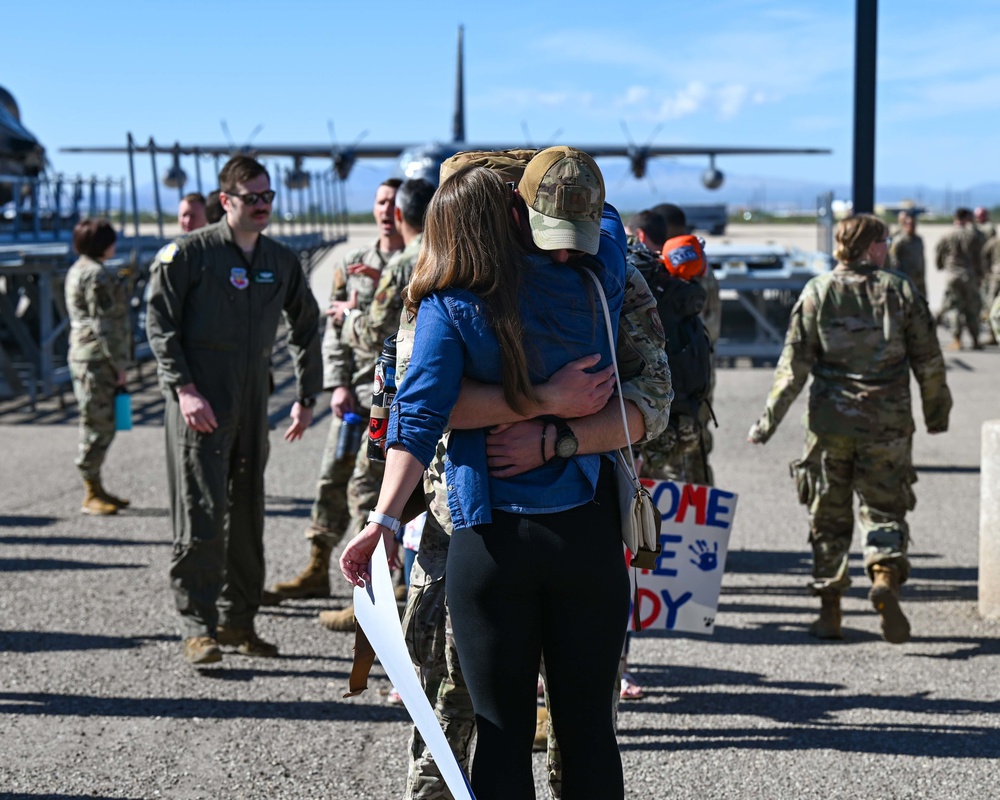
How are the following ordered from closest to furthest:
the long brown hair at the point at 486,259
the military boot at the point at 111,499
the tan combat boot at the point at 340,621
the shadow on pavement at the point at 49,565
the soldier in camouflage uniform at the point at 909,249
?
the long brown hair at the point at 486,259 → the tan combat boot at the point at 340,621 → the shadow on pavement at the point at 49,565 → the military boot at the point at 111,499 → the soldier in camouflage uniform at the point at 909,249

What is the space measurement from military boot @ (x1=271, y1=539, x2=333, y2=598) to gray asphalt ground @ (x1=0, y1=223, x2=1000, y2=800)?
3.1 inches

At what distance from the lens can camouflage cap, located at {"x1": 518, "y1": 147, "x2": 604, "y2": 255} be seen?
2592mm

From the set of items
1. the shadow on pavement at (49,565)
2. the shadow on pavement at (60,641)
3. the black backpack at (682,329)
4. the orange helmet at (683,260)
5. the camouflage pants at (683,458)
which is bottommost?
the shadow on pavement at (60,641)

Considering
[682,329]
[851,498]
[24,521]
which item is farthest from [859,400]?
[24,521]

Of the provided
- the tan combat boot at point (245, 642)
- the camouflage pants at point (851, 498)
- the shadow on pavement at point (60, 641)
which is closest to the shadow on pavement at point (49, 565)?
the shadow on pavement at point (60, 641)

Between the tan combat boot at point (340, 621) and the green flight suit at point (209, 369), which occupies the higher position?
the green flight suit at point (209, 369)

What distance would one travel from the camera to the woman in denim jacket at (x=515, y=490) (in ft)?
8.52

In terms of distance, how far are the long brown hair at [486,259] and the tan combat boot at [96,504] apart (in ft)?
20.2

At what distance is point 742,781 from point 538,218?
218 centimetres

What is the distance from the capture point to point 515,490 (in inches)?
104

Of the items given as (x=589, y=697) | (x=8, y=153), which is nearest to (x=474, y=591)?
(x=589, y=697)

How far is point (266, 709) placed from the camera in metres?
4.59

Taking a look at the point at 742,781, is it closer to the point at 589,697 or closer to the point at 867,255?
the point at 589,697

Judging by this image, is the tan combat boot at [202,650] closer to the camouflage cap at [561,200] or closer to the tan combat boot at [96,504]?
the camouflage cap at [561,200]
